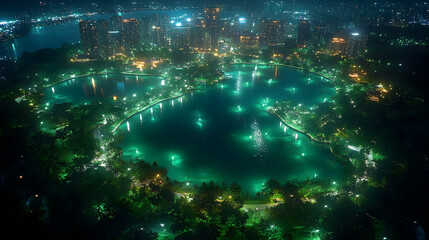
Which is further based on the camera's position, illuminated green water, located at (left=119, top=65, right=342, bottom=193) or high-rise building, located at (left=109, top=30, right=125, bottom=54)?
high-rise building, located at (left=109, top=30, right=125, bottom=54)

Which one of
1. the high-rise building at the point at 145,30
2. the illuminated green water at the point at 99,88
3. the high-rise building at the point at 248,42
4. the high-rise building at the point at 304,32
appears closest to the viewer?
the illuminated green water at the point at 99,88

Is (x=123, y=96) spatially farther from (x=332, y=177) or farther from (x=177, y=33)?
(x=177, y=33)

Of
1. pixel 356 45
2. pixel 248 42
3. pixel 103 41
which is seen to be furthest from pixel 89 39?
pixel 356 45

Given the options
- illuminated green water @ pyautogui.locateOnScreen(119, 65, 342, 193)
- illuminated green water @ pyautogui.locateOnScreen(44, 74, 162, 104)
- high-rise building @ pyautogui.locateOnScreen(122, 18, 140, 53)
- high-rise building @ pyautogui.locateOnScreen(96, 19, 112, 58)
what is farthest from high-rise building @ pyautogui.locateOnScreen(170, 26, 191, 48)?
illuminated green water @ pyautogui.locateOnScreen(119, 65, 342, 193)

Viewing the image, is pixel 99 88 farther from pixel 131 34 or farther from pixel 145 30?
pixel 145 30

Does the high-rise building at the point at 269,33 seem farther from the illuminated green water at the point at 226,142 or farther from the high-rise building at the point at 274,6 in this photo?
the high-rise building at the point at 274,6

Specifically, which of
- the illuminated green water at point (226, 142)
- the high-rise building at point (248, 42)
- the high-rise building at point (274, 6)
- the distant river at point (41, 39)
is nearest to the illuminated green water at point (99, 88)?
the illuminated green water at point (226, 142)

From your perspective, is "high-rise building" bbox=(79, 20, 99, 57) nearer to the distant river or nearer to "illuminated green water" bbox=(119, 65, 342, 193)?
the distant river
